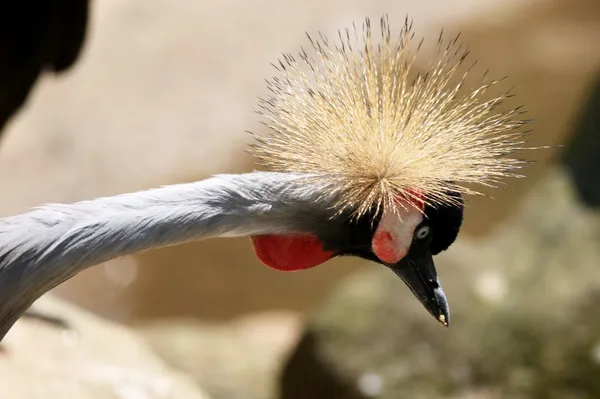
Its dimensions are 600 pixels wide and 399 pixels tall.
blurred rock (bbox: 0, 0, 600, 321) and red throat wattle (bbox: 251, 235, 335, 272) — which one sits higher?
red throat wattle (bbox: 251, 235, 335, 272)

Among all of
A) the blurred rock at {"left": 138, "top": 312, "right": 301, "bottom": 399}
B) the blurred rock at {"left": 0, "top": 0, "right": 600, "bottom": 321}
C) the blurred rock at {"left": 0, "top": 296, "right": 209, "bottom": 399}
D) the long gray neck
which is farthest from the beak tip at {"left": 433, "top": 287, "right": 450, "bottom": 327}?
the blurred rock at {"left": 0, "top": 0, "right": 600, "bottom": 321}

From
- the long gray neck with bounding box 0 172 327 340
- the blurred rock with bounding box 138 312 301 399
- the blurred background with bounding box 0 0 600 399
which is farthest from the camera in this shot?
the blurred rock with bounding box 138 312 301 399

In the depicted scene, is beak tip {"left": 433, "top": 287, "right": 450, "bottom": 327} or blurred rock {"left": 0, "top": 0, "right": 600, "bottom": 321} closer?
beak tip {"left": 433, "top": 287, "right": 450, "bottom": 327}

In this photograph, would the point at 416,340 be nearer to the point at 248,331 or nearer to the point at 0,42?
the point at 248,331

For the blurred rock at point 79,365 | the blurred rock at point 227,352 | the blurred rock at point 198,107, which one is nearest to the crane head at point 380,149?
the blurred rock at point 79,365

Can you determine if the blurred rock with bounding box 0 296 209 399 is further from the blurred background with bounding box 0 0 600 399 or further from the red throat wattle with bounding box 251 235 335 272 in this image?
the red throat wattle with bounding box 251 235 335 272

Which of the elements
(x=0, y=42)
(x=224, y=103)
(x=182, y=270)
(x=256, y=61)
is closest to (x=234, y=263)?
(x=182, y=270)
